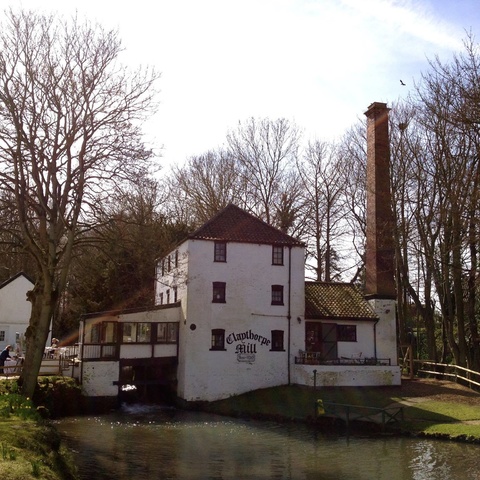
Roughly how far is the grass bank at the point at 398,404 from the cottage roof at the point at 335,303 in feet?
14.2

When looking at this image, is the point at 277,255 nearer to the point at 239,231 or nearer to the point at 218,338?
the point at 239,231

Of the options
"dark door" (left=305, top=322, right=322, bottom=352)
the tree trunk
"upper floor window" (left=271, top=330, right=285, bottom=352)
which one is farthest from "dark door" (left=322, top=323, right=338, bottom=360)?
the tree trunk

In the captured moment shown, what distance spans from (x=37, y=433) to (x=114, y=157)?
11657 millimetres

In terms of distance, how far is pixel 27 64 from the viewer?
2044 centimetres

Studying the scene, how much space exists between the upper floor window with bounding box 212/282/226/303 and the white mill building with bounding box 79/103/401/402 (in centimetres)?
5

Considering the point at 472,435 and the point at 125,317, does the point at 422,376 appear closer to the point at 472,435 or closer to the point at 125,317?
the point at 472,435

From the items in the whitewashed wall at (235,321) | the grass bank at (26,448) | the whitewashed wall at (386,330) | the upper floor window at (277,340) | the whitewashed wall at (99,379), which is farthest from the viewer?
the whitewashed wall at (386,330)

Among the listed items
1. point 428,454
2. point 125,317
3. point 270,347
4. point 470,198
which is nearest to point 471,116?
point 470,198

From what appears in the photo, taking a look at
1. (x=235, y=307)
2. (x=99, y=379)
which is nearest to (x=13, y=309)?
(x=99, y=379)

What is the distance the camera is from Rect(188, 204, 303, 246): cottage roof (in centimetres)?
3238

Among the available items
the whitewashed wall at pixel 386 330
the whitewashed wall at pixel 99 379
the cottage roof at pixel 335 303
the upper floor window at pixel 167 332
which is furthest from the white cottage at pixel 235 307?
the whitewashed wall at pixel 386 330

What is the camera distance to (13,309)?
44.3 meters

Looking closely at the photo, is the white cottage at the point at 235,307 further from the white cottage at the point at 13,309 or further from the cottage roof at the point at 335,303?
the white cottage at the point at 13,309

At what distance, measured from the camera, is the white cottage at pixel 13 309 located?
4391 centimetres
